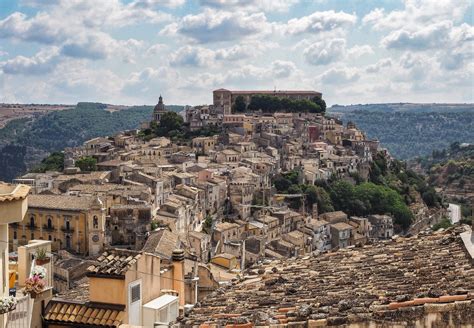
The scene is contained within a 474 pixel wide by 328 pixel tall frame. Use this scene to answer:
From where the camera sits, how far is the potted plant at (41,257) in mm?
9883

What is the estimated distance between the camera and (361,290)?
9.02m

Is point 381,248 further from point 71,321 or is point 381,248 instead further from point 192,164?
point 192,164

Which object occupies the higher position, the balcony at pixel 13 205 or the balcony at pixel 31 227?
the balcony at pixel 13 205

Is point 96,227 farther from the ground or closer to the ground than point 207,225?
farther from the ground

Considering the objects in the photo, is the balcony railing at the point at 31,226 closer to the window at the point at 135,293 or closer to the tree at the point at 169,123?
the window at the point at 135,293

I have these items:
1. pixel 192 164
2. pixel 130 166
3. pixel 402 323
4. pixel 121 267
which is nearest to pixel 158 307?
pixel 121 267

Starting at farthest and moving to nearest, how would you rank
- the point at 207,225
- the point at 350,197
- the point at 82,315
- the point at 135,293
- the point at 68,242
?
the point at 350,197
the point at 207,225
the point at 68,242
the point at 135,293
the point at 82,315

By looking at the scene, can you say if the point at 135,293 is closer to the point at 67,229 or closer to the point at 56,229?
the point at 67,229

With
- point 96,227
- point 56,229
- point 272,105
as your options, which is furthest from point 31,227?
point 272,105

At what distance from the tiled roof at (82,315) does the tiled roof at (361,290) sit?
994 mm

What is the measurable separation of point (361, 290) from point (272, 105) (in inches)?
4154

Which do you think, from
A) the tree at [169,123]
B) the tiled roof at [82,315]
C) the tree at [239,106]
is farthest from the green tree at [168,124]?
the tiled roof at [82,315]

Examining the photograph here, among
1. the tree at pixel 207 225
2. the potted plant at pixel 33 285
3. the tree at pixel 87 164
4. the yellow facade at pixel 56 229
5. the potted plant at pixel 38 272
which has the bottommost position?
the tree at pixel 207 225

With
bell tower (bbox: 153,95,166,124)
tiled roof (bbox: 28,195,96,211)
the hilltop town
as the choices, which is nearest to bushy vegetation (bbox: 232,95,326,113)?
the hilltop town
